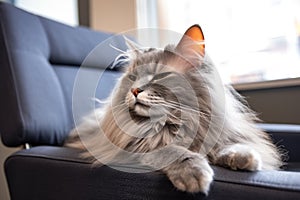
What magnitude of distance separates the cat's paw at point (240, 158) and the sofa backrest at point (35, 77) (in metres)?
0.65

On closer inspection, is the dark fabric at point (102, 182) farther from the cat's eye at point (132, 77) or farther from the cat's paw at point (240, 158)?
the cat's eye at point (132, 77)

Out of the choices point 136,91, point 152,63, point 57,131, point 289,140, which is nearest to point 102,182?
point 136,91

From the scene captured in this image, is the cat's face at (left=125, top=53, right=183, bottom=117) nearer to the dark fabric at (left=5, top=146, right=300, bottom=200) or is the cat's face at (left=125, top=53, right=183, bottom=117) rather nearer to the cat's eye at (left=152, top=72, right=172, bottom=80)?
the cat's eye at (left=152, top=72, right=172, bottom=80)

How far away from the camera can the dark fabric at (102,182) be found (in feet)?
2.04

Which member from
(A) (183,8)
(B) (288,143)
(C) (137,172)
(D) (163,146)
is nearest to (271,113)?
(B) (288,143)

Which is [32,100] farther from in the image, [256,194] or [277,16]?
[277,16]

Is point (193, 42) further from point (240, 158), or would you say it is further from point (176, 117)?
point (240, 158)

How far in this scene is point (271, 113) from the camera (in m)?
1.61

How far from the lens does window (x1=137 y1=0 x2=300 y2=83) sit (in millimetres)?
1622

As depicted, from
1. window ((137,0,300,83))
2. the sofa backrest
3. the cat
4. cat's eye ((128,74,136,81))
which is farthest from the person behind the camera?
window ((137,0,300,83))

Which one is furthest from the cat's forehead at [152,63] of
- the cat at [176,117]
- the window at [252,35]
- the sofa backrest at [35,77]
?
the window at [252,35]

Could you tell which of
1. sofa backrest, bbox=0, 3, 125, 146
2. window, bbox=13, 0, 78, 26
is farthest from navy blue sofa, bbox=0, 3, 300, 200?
window, bbox=13, 0, 78, 26

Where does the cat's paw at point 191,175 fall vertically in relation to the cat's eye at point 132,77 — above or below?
below

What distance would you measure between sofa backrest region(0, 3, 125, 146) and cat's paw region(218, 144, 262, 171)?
0.65 m
